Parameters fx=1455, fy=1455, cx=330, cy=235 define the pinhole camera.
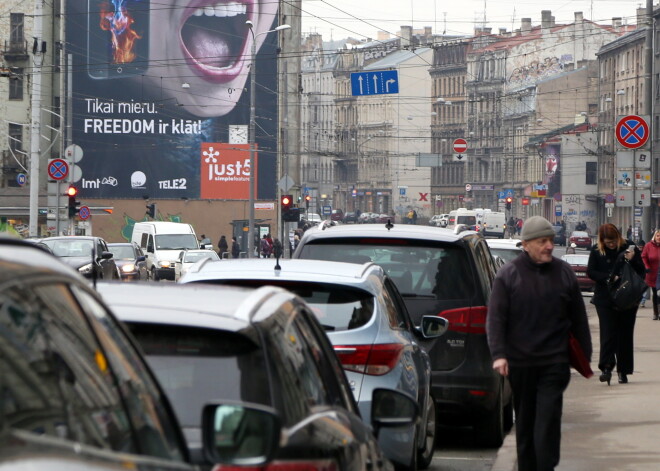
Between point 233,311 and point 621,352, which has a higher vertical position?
point 233,311

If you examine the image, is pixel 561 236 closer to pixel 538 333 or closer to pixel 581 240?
pixel 581 240

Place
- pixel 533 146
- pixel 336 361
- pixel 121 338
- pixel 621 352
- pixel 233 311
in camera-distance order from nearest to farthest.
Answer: pixel 121 338 < pixel 233 311 < pixel 336 361 < pixel 621 352 < pixel 533 146

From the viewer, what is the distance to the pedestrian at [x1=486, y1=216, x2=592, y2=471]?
324 inches

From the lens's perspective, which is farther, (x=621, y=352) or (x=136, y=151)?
(x=136, y=151)

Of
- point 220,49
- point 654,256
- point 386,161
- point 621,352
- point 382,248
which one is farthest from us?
point 386,161

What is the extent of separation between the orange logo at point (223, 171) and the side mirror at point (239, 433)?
248ft

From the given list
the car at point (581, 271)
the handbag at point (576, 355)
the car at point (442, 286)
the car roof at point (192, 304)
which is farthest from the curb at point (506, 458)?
the car at point (581, 271)

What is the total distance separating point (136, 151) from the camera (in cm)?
7906

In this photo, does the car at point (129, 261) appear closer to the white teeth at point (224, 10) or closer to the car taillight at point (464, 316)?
the car taillight at point (464, 316)

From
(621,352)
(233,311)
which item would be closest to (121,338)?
(233,311)

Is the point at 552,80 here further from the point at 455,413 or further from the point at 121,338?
the point at 121,338

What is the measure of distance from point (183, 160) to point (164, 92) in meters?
3.84

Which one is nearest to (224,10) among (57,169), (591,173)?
(57,169)

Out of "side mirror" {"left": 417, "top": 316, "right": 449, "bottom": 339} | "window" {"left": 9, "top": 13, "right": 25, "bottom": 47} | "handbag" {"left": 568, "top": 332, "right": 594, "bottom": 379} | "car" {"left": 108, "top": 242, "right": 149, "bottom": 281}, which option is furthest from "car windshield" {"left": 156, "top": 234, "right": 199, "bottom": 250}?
"handbag" {"left": 568, "top": 332, "right": 594, "bottom": 379}
